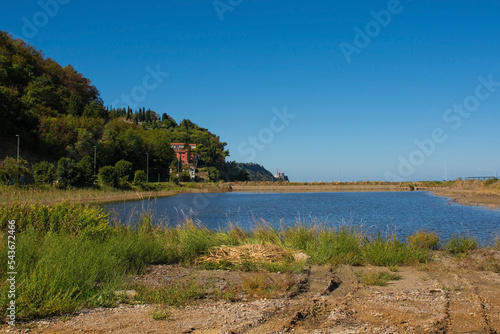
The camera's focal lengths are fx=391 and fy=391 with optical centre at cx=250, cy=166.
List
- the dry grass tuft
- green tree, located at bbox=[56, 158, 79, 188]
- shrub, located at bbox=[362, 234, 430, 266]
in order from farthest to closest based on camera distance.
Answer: green tree, located at bbox=[56, 158, 79, 188] < shrub, located at bbox=[362, 234, 430, 266] < the dry grass tuft

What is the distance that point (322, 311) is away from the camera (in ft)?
18.5

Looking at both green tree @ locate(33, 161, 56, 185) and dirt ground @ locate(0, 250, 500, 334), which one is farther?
green tree @ locate(33, 161, 56, 185)

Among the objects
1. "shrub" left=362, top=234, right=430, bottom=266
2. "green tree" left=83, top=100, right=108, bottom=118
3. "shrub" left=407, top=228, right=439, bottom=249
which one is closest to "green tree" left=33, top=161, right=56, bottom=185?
"shrub" left=407, top=228, right=439, bottom=249

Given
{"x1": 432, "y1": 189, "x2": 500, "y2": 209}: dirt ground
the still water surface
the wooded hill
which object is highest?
the wooded hill

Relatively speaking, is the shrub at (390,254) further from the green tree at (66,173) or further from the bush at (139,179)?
the bush at (139,179)

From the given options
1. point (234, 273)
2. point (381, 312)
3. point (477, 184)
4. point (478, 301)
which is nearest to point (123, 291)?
point (234, 273)

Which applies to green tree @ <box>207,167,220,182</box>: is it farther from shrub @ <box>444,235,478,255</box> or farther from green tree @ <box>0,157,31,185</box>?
shrub @ <box>444,235,478,255</box>

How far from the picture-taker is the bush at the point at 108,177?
52781mm

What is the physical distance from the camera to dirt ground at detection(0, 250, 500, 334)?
4.92 metres

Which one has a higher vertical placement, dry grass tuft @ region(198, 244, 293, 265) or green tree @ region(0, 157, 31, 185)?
green tree @ region(0, 157, 31, 185)

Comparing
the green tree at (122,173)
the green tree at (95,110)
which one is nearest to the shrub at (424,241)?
the green tree at (122,173)

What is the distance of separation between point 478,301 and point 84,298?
6004 mm

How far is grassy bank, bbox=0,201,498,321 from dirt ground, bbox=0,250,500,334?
43 centimetres

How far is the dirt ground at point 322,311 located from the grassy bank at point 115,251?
0.43m
